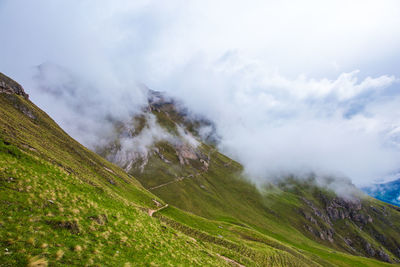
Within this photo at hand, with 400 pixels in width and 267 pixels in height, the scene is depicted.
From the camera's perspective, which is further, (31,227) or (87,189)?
(87,189)

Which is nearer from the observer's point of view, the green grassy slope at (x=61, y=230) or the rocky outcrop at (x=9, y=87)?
the green grassy slope at (x=61, y=230)

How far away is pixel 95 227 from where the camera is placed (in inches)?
811

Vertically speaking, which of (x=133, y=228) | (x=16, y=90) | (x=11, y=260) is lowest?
(x=11, y=260)

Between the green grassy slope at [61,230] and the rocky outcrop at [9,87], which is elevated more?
the rocky outcrop at [9,87]

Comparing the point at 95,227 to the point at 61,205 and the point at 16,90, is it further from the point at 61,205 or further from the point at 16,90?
the point at 16,90

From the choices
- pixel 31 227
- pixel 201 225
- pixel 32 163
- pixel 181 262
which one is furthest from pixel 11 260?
pixel 201 225

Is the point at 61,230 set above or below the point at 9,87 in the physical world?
below

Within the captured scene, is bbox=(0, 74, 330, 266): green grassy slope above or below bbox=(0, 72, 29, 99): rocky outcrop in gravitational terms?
below

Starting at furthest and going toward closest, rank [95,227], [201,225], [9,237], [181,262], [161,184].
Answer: [161,184] → [201,225] → [181,262] → [95,227] → [9,237]

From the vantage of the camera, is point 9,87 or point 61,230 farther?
point 9,87

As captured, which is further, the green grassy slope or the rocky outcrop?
the rocky outcrop

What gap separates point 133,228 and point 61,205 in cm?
942

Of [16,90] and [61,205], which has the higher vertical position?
[16,90]

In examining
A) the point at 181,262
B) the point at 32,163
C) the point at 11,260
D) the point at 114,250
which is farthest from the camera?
the point at 32,163
